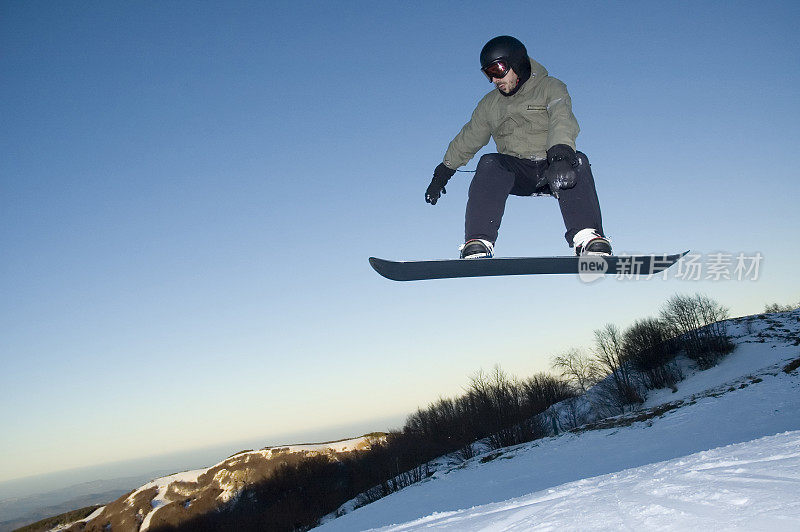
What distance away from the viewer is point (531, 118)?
11.3 ft

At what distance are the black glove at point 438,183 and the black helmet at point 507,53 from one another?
107 centimetres

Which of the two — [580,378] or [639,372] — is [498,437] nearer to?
[580,378]

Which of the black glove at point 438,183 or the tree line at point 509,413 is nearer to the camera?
the black glove at point 438,183

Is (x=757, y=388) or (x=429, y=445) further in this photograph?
(x=429, y=445)

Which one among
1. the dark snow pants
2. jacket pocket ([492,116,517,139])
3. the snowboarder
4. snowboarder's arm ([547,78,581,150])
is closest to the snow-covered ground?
the snowboarder

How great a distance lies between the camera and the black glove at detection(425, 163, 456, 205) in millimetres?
4234

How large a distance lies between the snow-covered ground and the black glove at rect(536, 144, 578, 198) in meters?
1.83

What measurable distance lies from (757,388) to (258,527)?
2043 inches

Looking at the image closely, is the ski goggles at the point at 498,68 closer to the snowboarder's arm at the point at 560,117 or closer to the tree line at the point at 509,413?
the snowboarder's arm at the point at 560,117

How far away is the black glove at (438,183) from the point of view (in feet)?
13.9

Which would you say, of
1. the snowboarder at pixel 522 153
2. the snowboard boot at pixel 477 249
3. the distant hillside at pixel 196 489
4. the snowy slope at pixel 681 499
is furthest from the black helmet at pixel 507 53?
the distant hillside at pixel 196 489

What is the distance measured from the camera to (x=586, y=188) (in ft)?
11.3

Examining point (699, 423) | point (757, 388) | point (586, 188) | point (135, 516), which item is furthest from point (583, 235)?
point (135, 516)

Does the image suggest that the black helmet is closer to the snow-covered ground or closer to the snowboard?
the snowboard
